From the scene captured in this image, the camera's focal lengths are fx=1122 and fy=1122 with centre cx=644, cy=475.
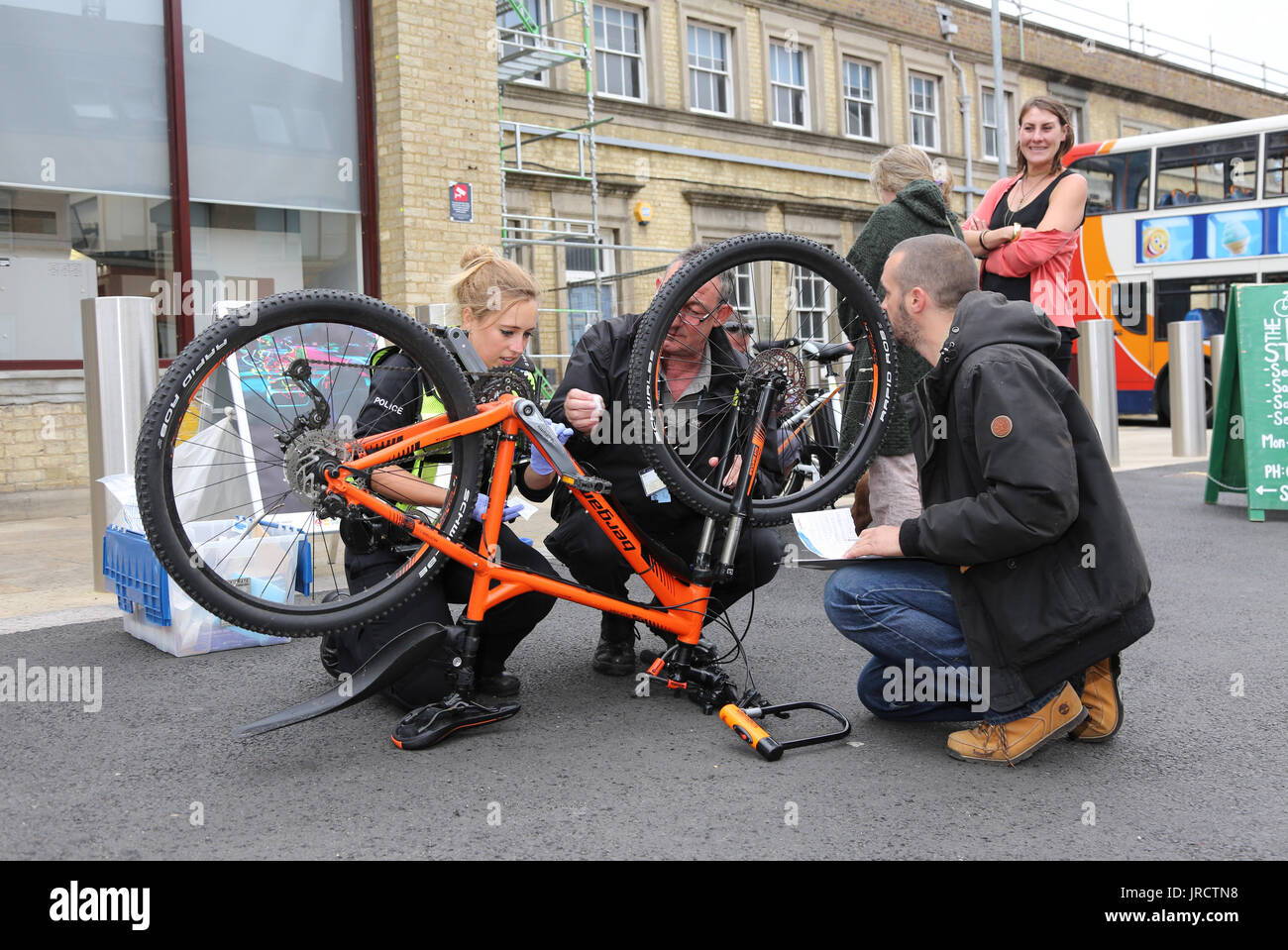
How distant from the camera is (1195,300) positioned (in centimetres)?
1555

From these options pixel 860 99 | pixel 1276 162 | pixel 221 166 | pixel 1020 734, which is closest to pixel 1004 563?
pixel 1020 734

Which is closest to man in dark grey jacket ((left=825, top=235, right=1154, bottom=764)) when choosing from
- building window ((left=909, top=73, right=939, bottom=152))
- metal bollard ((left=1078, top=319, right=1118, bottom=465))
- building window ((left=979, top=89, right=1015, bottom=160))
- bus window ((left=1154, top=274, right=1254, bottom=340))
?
metal bollard ((left=1078, top=319, right=1118, bottom=465))

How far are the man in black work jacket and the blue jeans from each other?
489mm

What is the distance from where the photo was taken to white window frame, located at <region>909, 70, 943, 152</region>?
22734 millimetres

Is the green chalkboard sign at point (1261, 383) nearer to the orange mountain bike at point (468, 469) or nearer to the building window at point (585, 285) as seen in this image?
the orange mountain bike at point (468, 469)

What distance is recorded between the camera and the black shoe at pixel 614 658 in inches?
146

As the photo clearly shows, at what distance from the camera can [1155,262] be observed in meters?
15.9

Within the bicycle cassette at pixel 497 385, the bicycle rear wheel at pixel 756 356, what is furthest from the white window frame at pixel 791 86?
the bicycle cassette at pixel 497 385

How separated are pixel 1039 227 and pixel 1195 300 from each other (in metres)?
12.5

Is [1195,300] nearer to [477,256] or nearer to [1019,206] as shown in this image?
[1019,206]

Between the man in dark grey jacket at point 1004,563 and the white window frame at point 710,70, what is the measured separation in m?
16.9

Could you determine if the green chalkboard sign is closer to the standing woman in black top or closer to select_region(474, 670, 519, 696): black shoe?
the standing woman in black top
